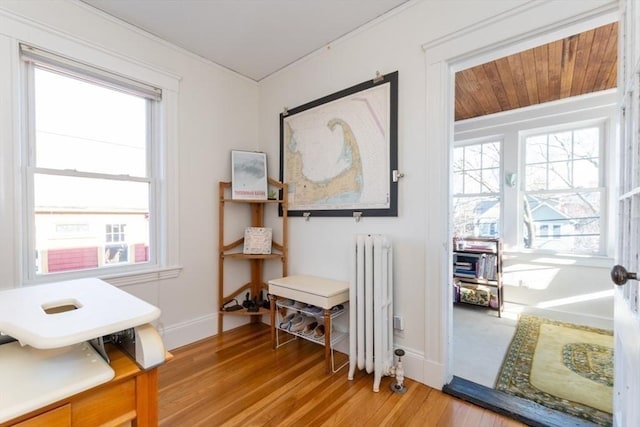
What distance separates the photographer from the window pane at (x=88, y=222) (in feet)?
6.18

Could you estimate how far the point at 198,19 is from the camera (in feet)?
6.82

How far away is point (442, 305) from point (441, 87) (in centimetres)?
138

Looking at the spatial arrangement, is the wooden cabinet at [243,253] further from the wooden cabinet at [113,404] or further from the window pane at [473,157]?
the window pane at [473,157]

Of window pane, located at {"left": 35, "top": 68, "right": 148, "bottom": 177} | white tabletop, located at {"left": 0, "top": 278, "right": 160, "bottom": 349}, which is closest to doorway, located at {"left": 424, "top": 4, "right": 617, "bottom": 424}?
white tabletop, located at {"left": 0, "top": 278, "right": 160, "bottom": 349}

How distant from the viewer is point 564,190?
322cm

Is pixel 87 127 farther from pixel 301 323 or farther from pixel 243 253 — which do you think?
pixel 301 323

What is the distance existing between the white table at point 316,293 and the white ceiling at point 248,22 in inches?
78.1

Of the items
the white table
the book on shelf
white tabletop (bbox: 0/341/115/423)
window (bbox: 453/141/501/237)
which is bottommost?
the white table

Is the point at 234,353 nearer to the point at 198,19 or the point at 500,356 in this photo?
the point at 500,356

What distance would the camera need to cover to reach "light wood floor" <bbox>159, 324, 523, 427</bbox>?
1534 millimetres

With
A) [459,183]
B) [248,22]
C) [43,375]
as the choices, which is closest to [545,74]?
[459,183]

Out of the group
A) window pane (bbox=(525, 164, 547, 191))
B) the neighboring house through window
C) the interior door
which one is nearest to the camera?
the interior door

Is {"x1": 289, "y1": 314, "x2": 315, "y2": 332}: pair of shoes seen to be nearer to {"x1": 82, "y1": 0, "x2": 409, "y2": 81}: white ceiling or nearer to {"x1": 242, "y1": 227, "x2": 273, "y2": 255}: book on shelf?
{"x1": 242, "y1": 227, "x2": 273, "y2": 255}: book on shelf

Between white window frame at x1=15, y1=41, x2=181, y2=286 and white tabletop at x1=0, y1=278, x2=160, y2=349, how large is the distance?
1125mm
